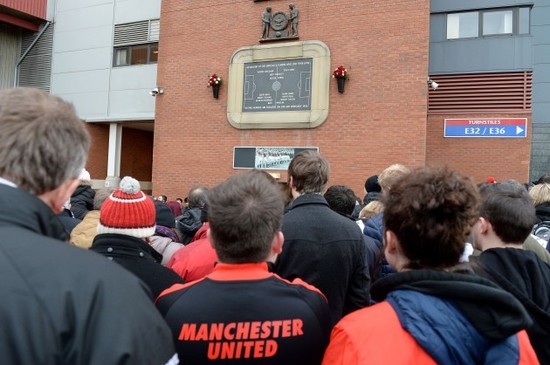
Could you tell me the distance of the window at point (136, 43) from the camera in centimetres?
1556

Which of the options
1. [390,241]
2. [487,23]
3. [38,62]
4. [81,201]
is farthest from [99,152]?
[390,241]

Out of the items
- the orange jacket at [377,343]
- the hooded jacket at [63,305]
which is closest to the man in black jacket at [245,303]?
the orange jacket at [377,343]

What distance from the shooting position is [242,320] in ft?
5.39

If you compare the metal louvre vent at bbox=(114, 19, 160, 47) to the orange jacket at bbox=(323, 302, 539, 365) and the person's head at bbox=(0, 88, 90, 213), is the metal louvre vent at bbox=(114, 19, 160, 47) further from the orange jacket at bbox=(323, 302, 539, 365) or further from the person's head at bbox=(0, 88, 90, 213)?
the orange jacket at bbox=(323, 302, 539, 365)

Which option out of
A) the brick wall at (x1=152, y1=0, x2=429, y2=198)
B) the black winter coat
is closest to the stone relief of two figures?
the brick wall at (x1=152, y1=0, x2=429, y2=198)

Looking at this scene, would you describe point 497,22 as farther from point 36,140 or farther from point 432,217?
point 36,140

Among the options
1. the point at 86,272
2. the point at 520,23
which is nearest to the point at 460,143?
the point at 520,23

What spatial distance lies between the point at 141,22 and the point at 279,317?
52.9ft

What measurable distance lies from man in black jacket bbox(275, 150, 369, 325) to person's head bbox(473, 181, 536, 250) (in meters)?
0.81

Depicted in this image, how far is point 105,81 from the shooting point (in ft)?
53.5

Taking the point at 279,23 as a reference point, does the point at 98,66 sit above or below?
below

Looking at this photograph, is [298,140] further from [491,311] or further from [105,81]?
[491,311]

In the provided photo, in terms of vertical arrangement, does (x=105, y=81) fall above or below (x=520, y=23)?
below

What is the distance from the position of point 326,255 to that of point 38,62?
1827 cm
